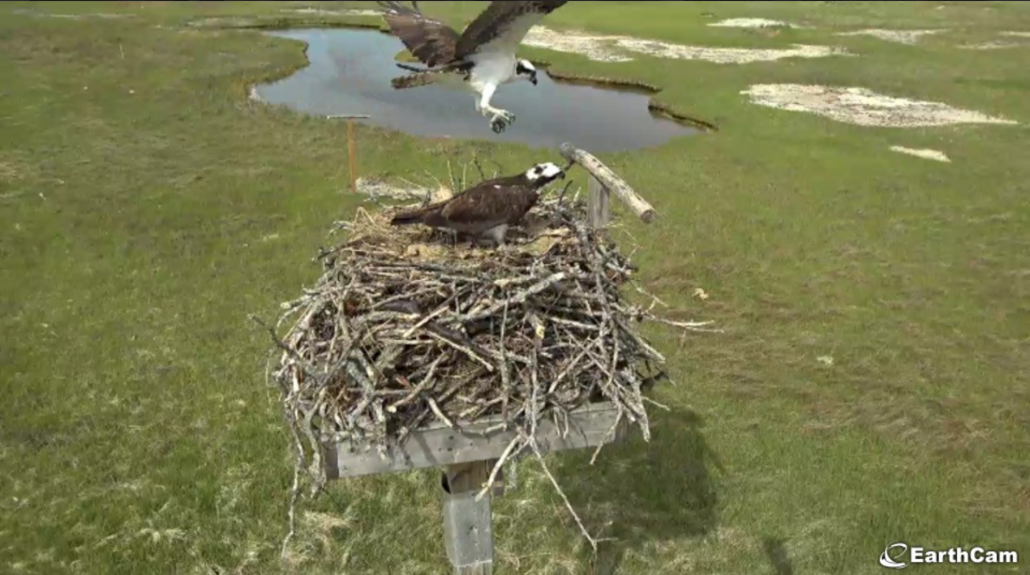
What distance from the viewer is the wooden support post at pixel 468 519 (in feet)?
19.3

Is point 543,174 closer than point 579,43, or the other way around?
point 543,174

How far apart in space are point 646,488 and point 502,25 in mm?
5357

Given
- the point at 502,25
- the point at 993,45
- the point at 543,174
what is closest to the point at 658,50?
the point at 993,45

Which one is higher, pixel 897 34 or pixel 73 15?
pixel 73 15

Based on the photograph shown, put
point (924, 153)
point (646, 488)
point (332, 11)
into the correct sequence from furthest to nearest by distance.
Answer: point (332, 11), point (924, 153), point (646, 488)

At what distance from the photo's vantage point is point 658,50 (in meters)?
34.0

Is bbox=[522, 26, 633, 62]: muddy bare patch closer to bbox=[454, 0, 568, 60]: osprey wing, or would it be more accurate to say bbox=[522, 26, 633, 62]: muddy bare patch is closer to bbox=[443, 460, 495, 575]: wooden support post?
bbox=[454, 0, 568, 60]: osprey wing

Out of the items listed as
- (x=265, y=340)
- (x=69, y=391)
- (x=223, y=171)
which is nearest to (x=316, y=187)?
(x=223, y=171)

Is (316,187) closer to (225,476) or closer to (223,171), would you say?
(223,171)

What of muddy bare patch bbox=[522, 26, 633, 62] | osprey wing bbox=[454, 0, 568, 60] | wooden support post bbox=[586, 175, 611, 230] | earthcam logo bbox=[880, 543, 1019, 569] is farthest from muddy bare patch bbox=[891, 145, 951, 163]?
osprey wing bbox=[454, 0, 568, 60]

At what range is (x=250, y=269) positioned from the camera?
1410cm

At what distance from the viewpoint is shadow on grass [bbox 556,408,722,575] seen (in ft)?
28.6

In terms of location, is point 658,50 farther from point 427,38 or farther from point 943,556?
point 427,38

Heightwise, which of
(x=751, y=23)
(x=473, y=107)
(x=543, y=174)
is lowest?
(x=473, y=107)
